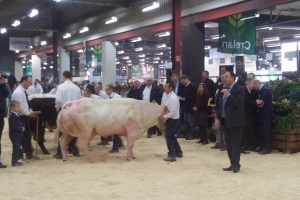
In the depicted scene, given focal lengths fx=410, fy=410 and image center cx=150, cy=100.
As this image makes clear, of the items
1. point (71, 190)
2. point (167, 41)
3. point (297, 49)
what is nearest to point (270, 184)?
point (71, 190)

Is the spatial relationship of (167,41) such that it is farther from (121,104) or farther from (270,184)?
(270,184)

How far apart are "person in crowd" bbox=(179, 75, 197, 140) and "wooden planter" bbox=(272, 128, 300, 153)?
2.76 metres

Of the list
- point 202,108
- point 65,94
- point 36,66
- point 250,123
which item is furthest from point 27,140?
point 36,66

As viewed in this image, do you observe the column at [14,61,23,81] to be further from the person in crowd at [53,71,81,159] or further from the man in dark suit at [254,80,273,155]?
the man in dark suit at [254,80,273,155]

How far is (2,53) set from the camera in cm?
4241

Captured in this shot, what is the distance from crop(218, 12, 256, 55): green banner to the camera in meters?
15.3

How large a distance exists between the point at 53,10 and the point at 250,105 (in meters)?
20.0

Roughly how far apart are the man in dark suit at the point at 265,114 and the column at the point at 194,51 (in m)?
6.61

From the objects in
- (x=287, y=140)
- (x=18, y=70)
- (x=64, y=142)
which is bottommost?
(x=287, y=140)

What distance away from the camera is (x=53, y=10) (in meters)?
26.8

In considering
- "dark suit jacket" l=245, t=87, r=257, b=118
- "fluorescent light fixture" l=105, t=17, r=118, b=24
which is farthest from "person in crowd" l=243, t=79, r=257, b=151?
"fluorescent light fixture" l=105, t=17, r=118, b=24

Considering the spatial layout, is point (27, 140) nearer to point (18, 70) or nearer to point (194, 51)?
point (194, 51)

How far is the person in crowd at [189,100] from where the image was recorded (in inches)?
479

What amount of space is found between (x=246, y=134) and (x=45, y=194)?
5.85m
